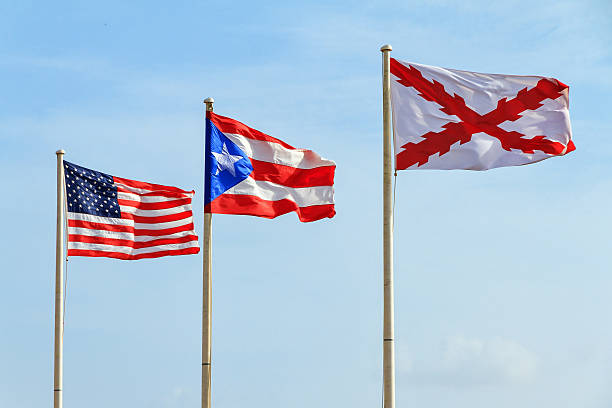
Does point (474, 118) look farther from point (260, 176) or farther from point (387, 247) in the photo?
point (260, 176)

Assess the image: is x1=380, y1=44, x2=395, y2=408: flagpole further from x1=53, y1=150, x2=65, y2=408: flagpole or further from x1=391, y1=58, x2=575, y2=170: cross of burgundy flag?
x1=53, y1=150, x2=65, y2=408: flagpole

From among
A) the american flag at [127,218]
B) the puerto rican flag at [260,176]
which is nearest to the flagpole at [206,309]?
the puerto rican flag at [260,176]

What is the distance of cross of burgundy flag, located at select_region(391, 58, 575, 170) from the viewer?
26.5 m

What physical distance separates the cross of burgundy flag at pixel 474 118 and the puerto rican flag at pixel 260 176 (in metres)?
3.40

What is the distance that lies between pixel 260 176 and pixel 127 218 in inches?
196

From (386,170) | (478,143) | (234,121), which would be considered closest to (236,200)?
(234,121)

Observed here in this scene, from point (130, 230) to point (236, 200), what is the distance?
4668 mm

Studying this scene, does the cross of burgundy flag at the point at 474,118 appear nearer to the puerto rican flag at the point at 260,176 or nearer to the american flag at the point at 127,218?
the puerto rican flag at the point at 260,176

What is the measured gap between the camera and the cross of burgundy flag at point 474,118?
87.1ft

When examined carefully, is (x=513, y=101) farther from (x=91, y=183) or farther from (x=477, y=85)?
(x=91, y=183)

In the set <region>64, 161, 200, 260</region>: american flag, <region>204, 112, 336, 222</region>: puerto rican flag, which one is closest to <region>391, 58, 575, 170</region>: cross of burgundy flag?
<region>204, 112, 336, 222</region>: puerto rican flag

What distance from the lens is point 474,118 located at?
27.0m

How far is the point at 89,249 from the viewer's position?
31234 millimetres

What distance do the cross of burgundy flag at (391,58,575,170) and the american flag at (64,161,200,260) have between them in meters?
7.94
